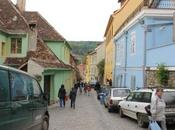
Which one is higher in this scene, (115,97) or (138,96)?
(138,96)

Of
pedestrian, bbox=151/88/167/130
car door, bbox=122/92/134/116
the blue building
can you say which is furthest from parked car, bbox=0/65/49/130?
the blue building

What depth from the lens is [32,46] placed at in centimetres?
3525

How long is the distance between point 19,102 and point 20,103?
0.06 meters

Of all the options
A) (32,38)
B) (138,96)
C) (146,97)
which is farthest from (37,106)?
(32,38)

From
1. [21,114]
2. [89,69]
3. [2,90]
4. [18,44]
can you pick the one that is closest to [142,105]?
[21,114]

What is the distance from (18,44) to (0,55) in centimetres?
255

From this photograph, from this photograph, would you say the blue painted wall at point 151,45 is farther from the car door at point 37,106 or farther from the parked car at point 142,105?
the car door at point 37,106

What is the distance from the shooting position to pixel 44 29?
4478 centimetres

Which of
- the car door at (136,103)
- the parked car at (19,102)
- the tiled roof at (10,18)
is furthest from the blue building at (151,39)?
the parked car at (19,102)

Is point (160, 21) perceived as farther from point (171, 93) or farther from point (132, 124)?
point (171, 93)

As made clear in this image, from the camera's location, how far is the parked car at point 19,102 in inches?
337

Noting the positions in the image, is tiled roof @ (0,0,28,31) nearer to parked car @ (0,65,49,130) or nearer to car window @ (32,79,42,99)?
car window @ (32,79,42,99)

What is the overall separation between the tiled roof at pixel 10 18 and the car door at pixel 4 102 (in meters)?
24.4

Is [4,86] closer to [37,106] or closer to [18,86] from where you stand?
[18,86]
